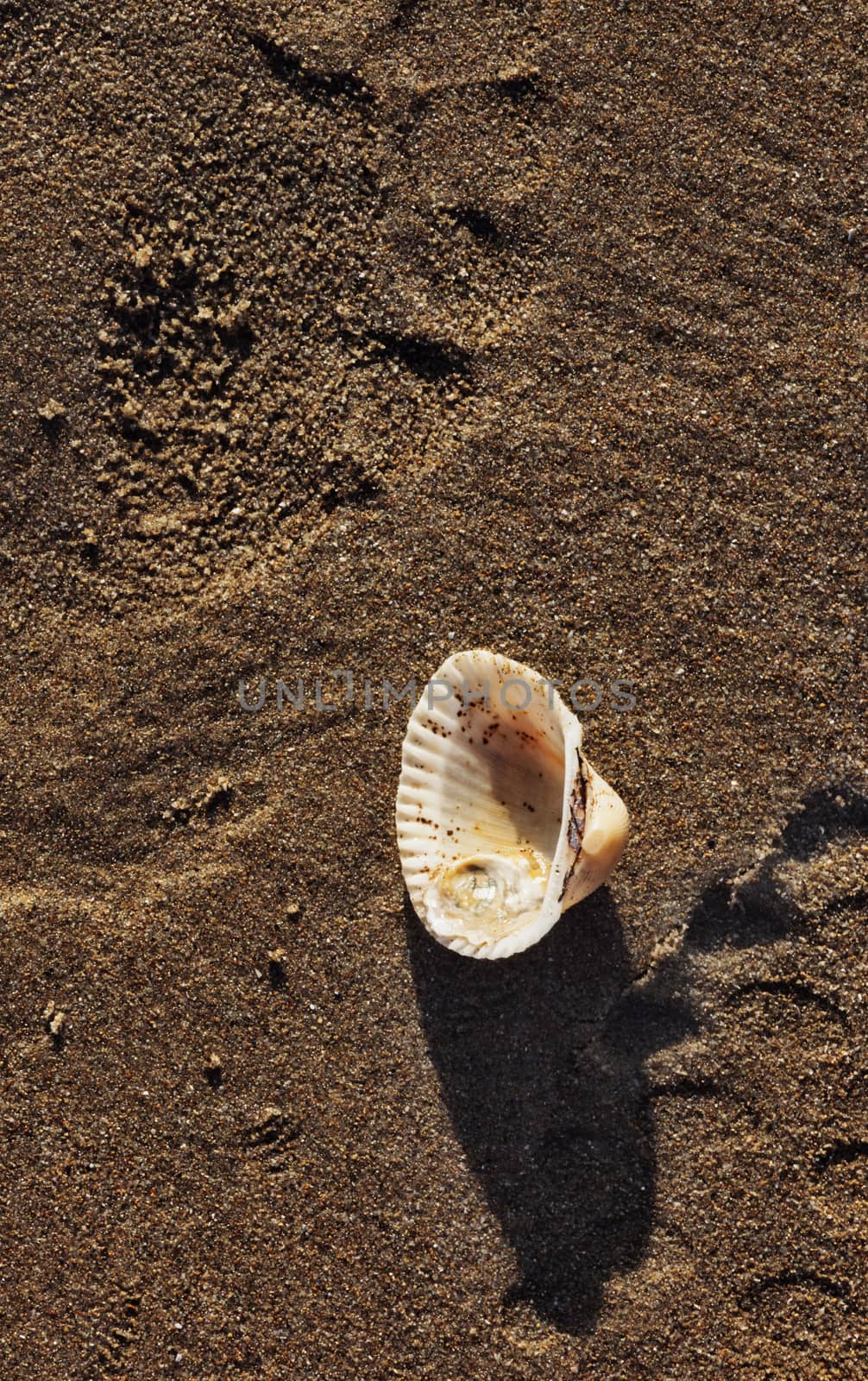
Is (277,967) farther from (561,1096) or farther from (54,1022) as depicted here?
(561,1096)

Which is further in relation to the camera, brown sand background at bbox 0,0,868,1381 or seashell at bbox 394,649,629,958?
brown sand background at bbox 0,0,868,1381

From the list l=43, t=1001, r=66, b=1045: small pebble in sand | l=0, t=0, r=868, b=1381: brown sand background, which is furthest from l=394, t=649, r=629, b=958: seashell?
l=43, t=1001, r=66, b=1045: small pebble in sand

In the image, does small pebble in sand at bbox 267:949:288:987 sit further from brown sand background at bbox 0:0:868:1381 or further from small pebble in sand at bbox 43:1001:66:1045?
small pebble in sand at bbox 43:1001:66:1045

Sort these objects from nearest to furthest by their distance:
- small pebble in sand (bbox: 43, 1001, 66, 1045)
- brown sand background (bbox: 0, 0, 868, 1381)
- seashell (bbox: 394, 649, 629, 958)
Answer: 1. seashell (bbox: 394, 649, 629, 958)
2. brown sand background (bbox: 0, 0, 868, 1381)
3. small pebble in sand (bbox: 43, 1001, 66, 1045)

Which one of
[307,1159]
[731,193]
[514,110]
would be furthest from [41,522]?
[731,193]

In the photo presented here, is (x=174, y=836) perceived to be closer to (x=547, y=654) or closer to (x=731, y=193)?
→ (x=547, y=654)

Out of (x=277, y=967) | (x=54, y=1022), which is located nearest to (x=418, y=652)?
(x=277, y=967)

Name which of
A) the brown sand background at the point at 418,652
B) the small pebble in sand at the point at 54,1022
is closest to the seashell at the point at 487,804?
the brown sand background at the point at 418,652
